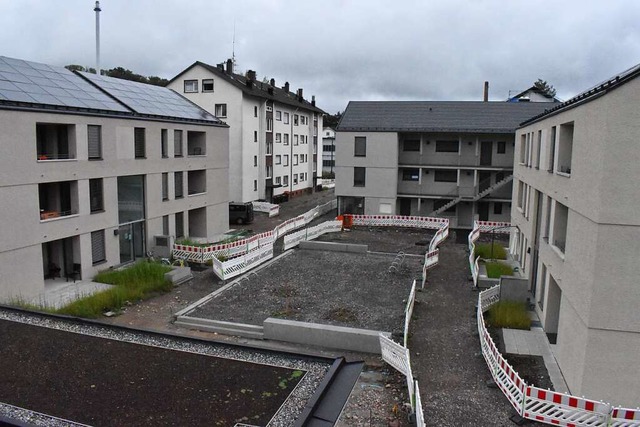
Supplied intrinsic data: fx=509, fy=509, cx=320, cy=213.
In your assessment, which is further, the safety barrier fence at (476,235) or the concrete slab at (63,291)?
the safety barrier fence at (476,235)

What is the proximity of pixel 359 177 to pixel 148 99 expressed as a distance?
18.0m

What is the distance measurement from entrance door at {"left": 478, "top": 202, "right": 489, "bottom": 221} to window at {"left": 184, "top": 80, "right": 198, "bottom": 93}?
1070 inches

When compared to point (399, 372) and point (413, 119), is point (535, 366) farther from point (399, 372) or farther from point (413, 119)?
point (413, 119)


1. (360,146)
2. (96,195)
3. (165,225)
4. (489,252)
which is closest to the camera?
(96,195)

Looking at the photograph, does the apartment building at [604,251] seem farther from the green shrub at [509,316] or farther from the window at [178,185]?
the window at [178,185]

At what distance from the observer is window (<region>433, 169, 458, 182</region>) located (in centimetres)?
4172

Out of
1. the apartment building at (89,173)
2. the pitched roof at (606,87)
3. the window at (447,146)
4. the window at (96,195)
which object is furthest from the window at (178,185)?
the pitched roof at (606,87)

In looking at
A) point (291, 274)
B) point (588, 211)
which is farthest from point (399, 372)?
point (291, 274)

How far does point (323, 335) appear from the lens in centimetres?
1673

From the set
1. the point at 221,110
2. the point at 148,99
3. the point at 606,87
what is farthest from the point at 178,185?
the point at 606,87

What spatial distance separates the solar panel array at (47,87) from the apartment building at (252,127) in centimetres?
1920

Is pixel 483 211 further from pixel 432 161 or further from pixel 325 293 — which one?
pixel 325 293

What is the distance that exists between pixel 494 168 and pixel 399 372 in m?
28.4

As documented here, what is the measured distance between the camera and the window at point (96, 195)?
24.5 meters
